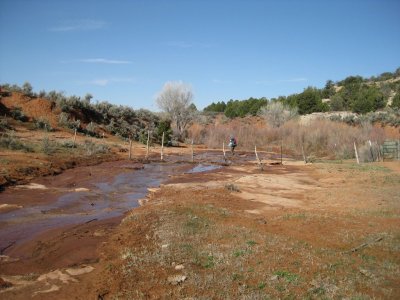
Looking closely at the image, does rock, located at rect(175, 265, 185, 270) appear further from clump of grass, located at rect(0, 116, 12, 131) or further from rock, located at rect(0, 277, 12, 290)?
clump of grass, located at rect(0, 116, 12, 131)

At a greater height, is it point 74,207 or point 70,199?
point 70,199

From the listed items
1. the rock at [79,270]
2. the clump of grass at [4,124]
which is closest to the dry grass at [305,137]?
the clump of grass at [4,124]

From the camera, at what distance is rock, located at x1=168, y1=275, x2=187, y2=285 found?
711 centimetres

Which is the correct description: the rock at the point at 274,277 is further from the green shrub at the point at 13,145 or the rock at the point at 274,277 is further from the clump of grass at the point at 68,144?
the clump of grass at the point at 68,144

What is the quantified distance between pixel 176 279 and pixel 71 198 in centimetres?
910

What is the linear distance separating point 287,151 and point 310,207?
1298 inches

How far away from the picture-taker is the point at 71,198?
15094mm

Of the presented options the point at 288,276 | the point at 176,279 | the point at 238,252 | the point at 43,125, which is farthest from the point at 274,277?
the point at 43,125

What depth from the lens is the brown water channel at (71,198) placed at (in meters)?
11.3

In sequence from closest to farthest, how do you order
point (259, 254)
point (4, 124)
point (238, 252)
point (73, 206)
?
point (259, 254) → point (238, 252) → point (73, 206) → point (4, 124)

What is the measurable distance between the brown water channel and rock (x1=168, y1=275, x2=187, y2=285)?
4459mm

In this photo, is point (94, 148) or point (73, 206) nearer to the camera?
point (73, 206)

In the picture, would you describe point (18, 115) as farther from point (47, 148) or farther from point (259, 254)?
point (259, 254)

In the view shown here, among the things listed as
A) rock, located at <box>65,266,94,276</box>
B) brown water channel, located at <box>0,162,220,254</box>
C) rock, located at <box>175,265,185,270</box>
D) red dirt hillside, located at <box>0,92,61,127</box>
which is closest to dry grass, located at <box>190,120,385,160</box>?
red dirt hillside, located at <box>0,92,61,127</box>
